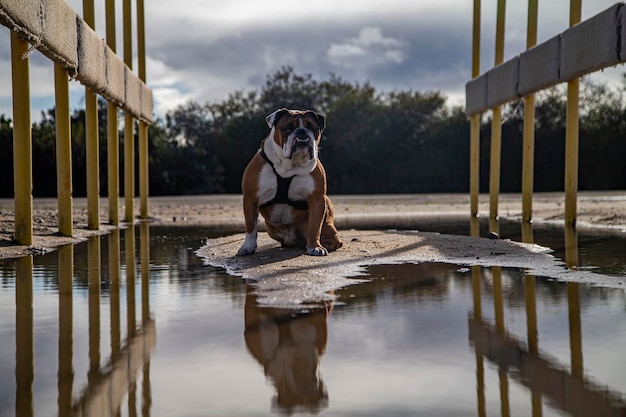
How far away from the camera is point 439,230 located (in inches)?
432

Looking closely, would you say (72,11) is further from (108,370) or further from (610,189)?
(610,189)

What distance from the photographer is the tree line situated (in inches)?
1206

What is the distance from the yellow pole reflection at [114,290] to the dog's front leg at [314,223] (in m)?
1.63

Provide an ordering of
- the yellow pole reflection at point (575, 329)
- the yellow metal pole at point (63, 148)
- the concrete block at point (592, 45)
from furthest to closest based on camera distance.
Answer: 1. the yellow metal pole at point (63, 148)
2. the concrete block at point (592, 45)
3. the yellow pole reflection at point (575, 329)

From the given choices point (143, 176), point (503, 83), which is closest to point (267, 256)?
point (503, 83)

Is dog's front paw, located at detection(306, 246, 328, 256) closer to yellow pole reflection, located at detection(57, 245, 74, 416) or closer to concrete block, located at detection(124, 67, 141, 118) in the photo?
yellow pole reflection, located at detection(57, 245, 74, 416)

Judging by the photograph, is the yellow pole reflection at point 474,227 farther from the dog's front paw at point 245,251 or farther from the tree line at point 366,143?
the tree line at point 366,143

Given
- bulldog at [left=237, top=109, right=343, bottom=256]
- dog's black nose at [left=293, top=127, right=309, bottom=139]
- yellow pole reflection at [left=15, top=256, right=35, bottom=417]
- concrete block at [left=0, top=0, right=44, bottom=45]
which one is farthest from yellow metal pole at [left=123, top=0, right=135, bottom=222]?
yellow pole reflection at [left=15, top=256, right=35, bottom=417]

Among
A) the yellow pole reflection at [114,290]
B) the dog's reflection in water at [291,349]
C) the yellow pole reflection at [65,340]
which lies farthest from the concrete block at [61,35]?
the dog's reflection in water at [291,349]

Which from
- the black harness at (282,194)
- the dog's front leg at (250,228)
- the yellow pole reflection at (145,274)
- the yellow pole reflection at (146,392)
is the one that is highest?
the black harness at (282,194)

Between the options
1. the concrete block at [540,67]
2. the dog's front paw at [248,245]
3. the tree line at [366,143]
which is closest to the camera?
the dog's front paw at [248,245]

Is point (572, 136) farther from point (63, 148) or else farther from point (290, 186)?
point (63, 148)

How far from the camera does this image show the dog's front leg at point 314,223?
23.4ft

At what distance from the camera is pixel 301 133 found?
7.05m
